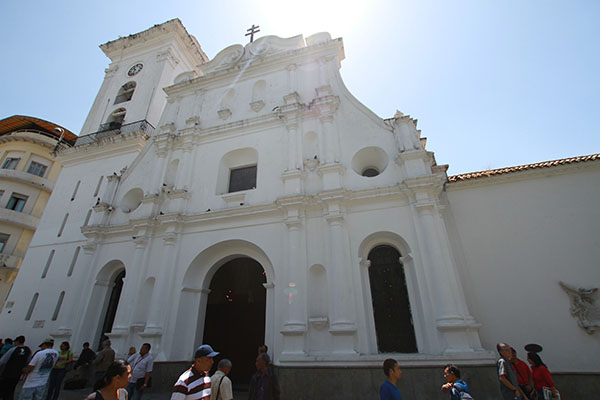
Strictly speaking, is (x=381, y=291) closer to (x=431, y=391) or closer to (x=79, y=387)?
(x=431, y=391)

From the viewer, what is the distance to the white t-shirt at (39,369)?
577 centimetres

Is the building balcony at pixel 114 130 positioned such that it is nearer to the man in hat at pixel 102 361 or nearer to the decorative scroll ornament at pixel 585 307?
the man in hat at pixel 102 361

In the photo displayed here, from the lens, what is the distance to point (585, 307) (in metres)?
7.65

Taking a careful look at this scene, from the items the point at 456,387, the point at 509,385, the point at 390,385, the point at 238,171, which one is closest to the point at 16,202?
the point at 238,171

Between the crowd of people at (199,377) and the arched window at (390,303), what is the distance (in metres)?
2.05

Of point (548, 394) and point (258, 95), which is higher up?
point (258, 95)

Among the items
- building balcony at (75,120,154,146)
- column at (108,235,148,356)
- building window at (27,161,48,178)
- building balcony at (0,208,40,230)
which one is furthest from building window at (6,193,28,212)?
column at (108,235,148,356)

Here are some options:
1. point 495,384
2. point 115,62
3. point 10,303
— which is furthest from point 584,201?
point 115,62

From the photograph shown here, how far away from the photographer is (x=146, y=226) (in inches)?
429

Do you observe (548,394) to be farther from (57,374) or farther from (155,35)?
(155,35)

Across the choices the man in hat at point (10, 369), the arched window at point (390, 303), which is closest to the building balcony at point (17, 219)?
the man in hat at point (10, 369)

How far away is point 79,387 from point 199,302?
4.14 meters

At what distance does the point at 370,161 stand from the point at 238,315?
732cm

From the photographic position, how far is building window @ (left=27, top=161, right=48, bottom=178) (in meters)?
23.4
